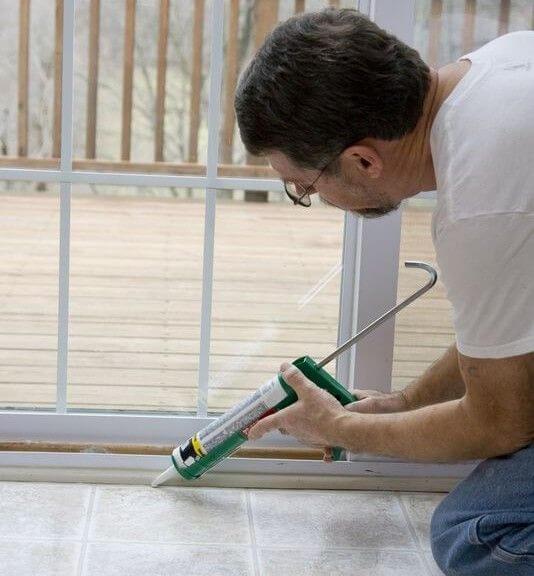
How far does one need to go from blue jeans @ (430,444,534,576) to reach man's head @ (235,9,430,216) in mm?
523

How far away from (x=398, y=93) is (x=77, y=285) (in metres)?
0.96

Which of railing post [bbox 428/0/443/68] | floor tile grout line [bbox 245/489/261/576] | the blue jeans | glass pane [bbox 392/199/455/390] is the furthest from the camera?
glass pane [bbox 392/199/455/390]

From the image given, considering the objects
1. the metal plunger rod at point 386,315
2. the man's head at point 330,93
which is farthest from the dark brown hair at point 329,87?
the metal plunger rod at point 386,315

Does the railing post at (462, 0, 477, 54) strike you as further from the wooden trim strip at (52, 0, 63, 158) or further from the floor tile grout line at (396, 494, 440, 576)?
the floor tile grout line at (396, 494, 440, 576)

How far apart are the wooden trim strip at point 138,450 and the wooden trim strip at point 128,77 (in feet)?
1.91

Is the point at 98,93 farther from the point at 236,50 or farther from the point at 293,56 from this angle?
the point at 293,56

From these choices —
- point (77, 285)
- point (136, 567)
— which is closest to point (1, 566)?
point (136, 567)

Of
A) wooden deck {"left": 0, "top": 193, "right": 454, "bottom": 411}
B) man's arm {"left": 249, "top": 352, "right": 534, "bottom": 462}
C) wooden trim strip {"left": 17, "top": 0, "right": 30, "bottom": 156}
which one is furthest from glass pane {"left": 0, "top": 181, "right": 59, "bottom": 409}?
man's arm {"left": 249, "top": 352, "right": 534, "bottom": 462}

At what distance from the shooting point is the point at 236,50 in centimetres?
211

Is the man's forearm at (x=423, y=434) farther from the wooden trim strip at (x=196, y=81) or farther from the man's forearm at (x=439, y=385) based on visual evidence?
the wooden trim strip at (x=196, y=81)

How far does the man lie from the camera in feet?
4.77

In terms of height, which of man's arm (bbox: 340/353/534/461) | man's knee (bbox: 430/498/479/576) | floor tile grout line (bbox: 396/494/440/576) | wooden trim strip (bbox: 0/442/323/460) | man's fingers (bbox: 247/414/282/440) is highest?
man's arm (bbox: 340/353/534/461)

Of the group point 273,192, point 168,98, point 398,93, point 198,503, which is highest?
point 398,93

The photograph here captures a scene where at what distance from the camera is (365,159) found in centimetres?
155
